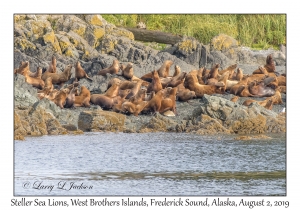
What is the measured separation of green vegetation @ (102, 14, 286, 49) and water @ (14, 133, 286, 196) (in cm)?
1111

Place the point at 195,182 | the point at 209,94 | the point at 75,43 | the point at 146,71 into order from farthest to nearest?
the point at 75,43 < the point at 146,71 < the point at 209,94 < the point at 195,182

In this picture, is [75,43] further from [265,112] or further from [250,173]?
[250,173]

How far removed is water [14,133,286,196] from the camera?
15742 millimetres

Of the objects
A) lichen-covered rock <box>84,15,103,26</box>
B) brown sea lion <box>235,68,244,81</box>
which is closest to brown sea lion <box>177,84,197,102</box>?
brown sea lion <box>235,68,244,81</box>

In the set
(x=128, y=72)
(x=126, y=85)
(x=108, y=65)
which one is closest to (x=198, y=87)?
(x=126, y=85)

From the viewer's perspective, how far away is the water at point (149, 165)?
51.6 feet

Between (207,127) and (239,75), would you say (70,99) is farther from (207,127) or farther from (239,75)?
(239,75)

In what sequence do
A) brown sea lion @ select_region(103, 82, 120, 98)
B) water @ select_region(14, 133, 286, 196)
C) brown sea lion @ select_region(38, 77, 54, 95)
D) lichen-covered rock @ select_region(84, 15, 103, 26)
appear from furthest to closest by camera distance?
1. lichen-covered rock @ select_region(84, 15, 103, 26)
2. brown sea lion @ select_region(38, 77, 54, 95)
3. brown sea lion @ select_region(103, 82, 120, 98)
4. water @ select_region(14, 133, 286, 196)

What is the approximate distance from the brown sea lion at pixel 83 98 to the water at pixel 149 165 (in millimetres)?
2131

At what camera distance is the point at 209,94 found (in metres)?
23.9

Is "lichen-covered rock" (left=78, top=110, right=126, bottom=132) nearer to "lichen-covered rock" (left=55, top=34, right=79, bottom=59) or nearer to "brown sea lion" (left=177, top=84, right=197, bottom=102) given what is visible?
"brown sea lion" (left=177, top=84, right=197, bottom=102)

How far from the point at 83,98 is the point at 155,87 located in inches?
83.2
